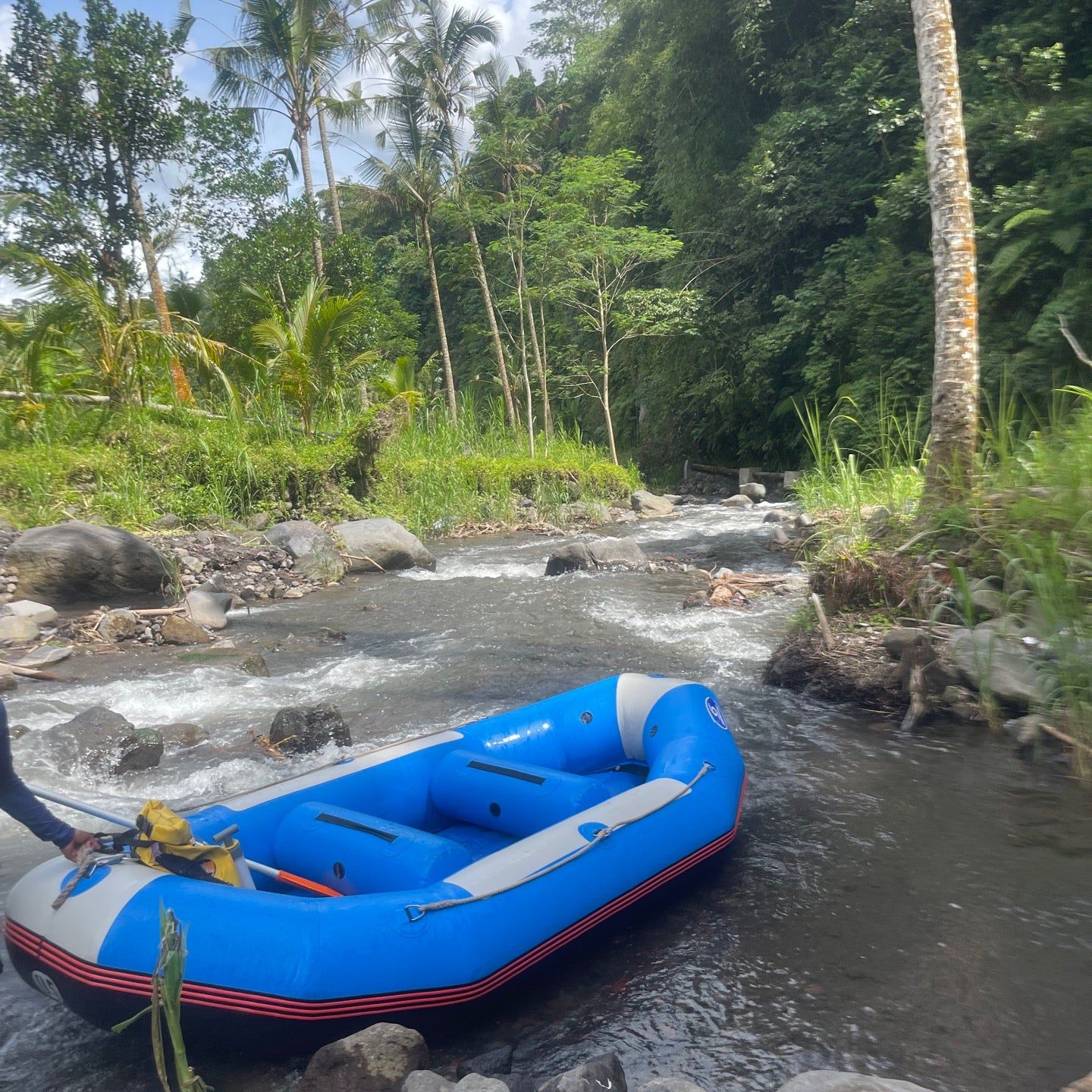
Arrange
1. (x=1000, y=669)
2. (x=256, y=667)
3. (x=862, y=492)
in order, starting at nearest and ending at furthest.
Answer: (x=1000, y=669) < (x=862, y=492) < (x=256, y=667)

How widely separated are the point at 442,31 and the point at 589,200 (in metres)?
5.86

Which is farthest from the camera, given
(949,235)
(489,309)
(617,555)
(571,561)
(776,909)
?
(489,309)

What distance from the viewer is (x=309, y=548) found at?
10422 mm

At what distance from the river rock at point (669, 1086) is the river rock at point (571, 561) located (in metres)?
8.01

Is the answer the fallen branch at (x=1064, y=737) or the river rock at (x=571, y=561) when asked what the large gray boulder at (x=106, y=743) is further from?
the river rock at (x=571, y=561)

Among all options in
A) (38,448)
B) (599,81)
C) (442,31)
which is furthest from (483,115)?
(38,448)

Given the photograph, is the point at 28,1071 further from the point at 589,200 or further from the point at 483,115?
the point at 483,115

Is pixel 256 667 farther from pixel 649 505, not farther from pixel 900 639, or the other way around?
pixel 649 505

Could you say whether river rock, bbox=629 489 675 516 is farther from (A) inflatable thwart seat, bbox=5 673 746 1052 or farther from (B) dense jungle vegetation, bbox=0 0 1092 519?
(A) inflatable thwart seat, bbox=5 673 746 1052

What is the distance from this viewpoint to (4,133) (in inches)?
595

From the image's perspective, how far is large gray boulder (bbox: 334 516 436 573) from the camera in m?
10.9

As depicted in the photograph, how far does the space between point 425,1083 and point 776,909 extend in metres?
1.62

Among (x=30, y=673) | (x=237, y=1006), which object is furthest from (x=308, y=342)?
(x=237, y=1006)

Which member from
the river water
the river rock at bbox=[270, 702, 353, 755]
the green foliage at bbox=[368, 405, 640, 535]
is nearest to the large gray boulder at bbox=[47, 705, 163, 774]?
the river water
